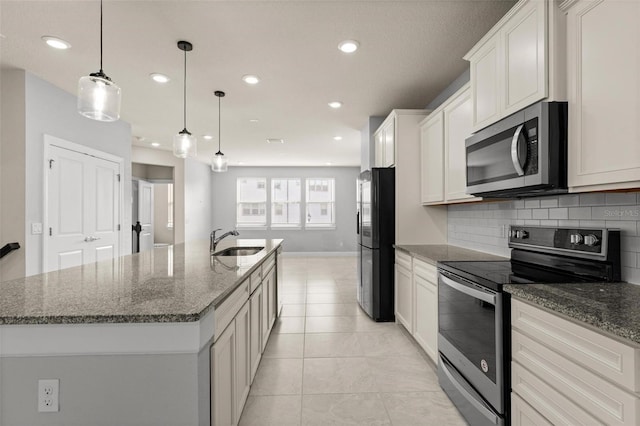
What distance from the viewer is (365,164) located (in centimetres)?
489

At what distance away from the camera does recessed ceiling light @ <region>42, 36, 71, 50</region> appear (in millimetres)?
2588

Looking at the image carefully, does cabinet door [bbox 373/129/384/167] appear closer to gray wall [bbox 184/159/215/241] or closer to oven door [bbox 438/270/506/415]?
oven door [bbox 438/270/506/415]

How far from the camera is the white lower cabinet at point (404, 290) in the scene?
123 inches

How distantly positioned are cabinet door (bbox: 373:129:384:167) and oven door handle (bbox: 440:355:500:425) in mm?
2597

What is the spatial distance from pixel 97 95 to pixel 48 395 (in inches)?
59.3

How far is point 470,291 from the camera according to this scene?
1.83 metres

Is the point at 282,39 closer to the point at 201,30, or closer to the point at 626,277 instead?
the point at 201,30

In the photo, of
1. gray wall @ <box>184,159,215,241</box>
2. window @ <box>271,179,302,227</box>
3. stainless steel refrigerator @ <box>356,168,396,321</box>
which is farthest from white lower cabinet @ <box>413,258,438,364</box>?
window @ <box>271,179,302,227</box>

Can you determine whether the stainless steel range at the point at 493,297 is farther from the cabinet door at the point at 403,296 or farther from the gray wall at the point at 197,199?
the gray wall at the point at 197,199

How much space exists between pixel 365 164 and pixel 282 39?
258 centimetres

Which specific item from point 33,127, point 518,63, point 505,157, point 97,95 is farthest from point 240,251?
point 518,63

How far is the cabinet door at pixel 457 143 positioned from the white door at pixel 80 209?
161 inches

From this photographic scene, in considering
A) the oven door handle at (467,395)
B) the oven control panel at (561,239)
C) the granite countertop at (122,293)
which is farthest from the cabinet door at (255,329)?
the oven control panel at (561,239)

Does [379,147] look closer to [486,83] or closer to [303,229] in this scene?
[486,83]
